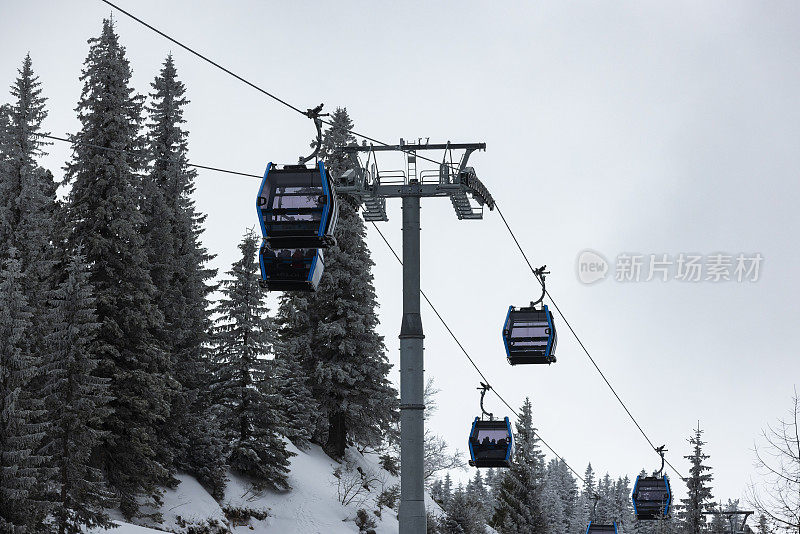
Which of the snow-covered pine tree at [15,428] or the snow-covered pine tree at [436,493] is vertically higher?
the snow-covered pine tree at [15,428]

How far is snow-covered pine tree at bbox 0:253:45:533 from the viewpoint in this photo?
2580cm

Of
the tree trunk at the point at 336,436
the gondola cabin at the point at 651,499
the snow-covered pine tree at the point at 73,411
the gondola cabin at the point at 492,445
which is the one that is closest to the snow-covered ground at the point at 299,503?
the tree trunk at the point at 336,436

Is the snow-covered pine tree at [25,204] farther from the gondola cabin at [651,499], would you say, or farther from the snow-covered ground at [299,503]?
the gondola cabin at [651,499]

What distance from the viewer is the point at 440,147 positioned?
1891 cm

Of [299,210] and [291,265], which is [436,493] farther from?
[299,210]

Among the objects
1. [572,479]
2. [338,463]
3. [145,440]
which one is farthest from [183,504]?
[572,479]

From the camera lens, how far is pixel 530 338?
23.7m

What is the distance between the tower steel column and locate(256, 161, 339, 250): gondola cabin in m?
2.78

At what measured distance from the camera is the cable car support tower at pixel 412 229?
1603 cm

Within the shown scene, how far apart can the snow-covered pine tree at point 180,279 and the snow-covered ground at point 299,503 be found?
1550 millimetres

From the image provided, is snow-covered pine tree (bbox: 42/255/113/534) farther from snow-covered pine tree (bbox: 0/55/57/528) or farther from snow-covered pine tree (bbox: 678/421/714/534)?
snow-covered pine tree (bbox: 678/421/714/534)

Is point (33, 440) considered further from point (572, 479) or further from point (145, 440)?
point (572, 479)

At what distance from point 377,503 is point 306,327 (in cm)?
1049

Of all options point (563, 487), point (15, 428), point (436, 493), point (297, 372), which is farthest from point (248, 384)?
point (563, 487)
